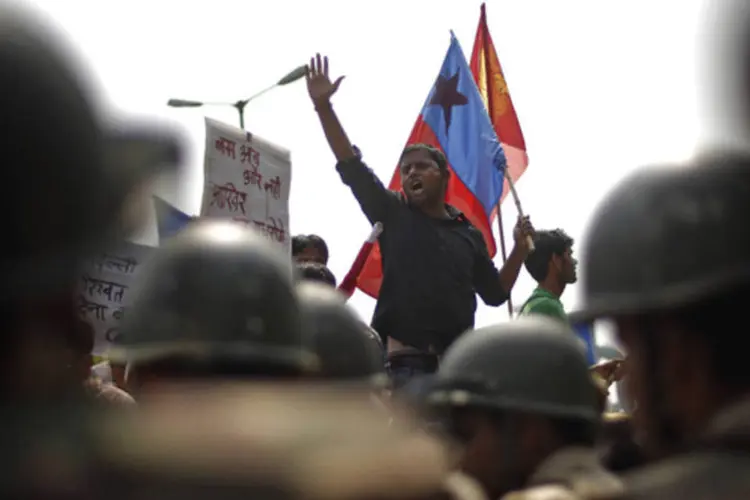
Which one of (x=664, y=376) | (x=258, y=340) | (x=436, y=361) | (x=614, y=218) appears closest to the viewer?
(x=258, y=340)

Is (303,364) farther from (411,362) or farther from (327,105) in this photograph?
(327,105)

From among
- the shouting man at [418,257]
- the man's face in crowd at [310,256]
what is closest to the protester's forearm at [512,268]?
the shouting man at [418,257]

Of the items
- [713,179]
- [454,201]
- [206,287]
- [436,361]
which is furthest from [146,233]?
[454,201]

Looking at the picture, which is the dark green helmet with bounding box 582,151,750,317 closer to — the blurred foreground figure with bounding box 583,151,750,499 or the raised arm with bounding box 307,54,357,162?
the blurred foreground figure with bounding box 583,151,750,499

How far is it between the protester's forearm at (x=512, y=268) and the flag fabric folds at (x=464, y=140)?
1.57 meters

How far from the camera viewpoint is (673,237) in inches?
111

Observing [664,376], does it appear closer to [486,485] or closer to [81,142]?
[486,485]

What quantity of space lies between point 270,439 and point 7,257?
0.39 m

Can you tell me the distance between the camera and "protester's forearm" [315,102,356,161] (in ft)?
22.8

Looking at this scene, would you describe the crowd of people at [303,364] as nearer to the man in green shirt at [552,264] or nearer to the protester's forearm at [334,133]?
the protester's forearm at [334,133]

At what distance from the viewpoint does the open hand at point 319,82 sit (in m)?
7.66

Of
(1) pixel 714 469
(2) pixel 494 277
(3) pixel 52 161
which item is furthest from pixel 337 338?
(2) pixel 494 277

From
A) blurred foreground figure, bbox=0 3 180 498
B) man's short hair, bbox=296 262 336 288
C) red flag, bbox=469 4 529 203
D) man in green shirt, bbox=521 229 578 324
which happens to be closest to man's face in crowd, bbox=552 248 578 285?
man in green shirt, bbox=521 229 578 324

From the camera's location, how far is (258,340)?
7.04 feet
